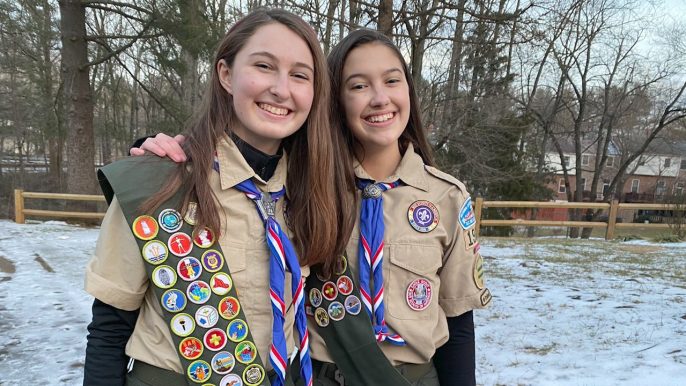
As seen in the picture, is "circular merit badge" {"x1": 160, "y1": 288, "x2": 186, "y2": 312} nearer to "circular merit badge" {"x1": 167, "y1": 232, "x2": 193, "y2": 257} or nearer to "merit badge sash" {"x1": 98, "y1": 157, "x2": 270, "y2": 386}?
"merit badge sash" {"x1": 98, "y1": 157, "x2": 270, "y2": 386}

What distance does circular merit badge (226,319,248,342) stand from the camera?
1.28 metres

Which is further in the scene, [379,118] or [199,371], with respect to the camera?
[379,118]

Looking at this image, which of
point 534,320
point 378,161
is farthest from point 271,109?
point 534,320

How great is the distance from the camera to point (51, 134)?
15836 mm

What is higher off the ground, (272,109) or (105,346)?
(272,109)

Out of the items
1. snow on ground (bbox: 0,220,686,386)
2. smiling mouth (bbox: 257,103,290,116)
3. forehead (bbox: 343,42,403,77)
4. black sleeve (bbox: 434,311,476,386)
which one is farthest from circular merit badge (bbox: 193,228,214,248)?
snow on ground (bbox: 0,220,686,386)

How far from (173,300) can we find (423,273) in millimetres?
890

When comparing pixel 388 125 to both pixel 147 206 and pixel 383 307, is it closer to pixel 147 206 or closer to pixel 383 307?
pixel 383 307

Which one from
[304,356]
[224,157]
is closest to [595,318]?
[304,356]

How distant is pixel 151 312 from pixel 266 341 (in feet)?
1.21

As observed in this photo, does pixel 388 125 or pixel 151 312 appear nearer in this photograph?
pixel 151 312

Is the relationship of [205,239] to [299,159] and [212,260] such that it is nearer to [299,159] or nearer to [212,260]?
[212,260]

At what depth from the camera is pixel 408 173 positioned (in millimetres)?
1709

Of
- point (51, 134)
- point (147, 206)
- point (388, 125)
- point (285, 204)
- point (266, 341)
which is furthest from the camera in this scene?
point (51, 134)
